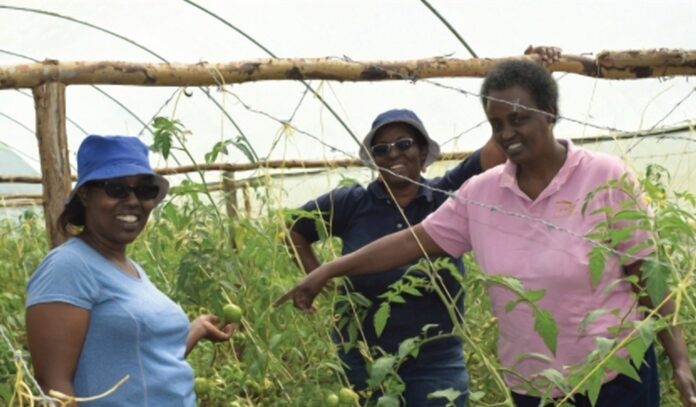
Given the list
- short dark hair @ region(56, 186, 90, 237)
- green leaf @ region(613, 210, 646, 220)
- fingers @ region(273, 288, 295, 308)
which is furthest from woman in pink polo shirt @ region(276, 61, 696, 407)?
short dark hair @ region(56, 186, 90, 237)

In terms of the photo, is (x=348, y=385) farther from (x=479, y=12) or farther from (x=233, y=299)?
(x=479, y=12)

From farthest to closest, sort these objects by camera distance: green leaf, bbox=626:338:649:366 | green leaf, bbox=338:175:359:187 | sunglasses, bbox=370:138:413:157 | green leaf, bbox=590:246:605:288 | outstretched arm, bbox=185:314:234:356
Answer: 1. green leaf, bbox=338:175:359:187
2. sunglasses, bbox=370:138:413:157
3. outstretched arm, bbox=185:314:234:356
4. green leaf, bbox=590:246:605:288
5. green leaf, bbox=626:338:649:366

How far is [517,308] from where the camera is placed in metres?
3.12

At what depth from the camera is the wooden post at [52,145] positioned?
366 cm

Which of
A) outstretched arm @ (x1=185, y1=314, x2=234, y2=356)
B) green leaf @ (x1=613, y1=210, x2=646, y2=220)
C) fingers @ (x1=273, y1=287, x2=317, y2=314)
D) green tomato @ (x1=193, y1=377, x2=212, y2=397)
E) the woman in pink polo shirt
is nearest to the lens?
green leaf @ (x1=613, y1=210, x2=646, y2=220)

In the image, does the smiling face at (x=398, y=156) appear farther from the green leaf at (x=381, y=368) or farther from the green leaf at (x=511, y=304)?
the green leaf at (x=511, y=304)

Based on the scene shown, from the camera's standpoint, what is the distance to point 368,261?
3.39 metres

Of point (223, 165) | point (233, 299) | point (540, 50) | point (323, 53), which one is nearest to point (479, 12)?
point (323, 53)

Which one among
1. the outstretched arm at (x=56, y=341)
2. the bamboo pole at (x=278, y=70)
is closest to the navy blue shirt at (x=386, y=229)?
the bamboo pole at (x=278, y=70)

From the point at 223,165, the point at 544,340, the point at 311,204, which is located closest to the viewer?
the point at 544,340

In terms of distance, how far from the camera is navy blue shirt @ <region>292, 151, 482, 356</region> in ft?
12.1

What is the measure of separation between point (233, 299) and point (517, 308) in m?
0.79

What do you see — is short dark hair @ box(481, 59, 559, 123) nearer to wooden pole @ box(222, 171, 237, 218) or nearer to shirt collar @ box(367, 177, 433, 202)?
shirt collar @ box(367, 177, 433, 202)

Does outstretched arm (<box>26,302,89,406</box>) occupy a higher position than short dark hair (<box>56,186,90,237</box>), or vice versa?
short dark hair (<box>56,186,90,237</box>)
